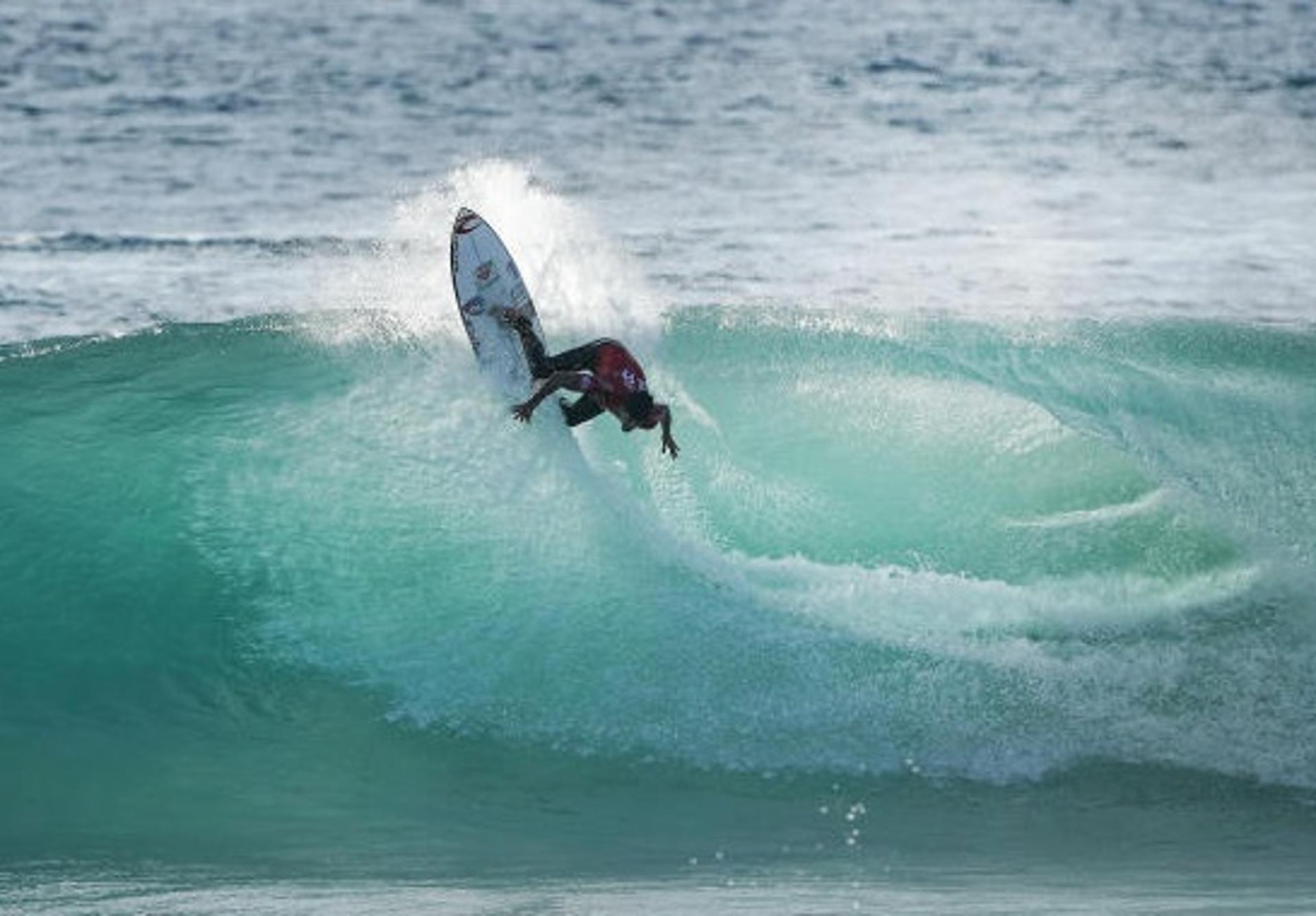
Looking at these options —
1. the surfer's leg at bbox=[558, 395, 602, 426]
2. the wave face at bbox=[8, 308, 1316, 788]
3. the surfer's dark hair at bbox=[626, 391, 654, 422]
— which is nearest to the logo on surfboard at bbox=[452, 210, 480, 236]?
the wave face at bbox=[8, 308, 1316, 788]

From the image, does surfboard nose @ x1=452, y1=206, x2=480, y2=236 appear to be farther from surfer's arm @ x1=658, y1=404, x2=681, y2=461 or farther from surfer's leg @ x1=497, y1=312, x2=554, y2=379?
surfer's arm @ x1=658, y1=404, x2=681, y2=461

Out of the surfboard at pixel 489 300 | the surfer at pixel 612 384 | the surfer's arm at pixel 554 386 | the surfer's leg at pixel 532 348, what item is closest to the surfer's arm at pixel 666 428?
the surfer at pixel 612 384

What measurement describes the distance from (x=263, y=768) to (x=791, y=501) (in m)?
3.68

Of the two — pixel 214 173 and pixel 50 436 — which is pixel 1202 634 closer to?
pixel 50 436

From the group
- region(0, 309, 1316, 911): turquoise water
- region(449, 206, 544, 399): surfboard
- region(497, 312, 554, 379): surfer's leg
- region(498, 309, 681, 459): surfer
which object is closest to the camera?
region(0, 309, 1316, 911): turquoise water

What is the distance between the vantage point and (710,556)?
44.9 ft

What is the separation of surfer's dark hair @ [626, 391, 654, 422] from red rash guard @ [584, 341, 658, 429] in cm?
1

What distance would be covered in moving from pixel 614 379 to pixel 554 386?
35 cm

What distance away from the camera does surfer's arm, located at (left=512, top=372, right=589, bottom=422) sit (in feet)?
42.0

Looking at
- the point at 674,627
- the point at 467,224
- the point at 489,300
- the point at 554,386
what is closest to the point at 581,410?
the point at 554,386

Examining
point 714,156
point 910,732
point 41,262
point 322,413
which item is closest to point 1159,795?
point 910,732

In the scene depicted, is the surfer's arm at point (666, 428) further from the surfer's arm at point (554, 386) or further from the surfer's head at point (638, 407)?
the surfer's arm at point (554, 386)

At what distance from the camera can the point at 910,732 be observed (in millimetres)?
12609

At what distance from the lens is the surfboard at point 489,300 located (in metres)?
14.0
